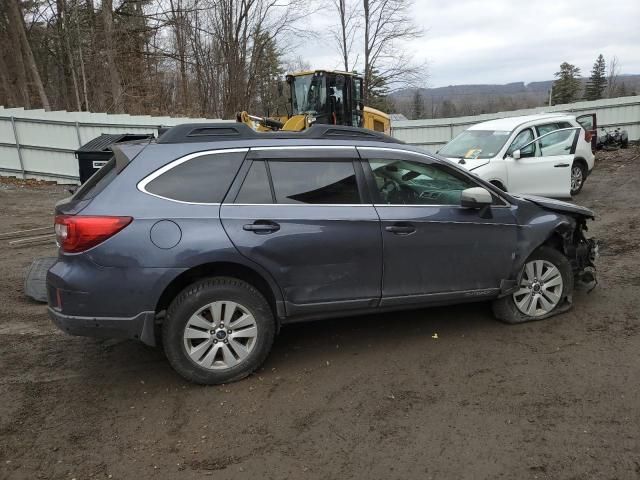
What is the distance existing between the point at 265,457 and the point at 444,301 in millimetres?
2090

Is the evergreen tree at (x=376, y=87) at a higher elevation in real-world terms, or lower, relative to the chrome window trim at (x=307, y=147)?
higher

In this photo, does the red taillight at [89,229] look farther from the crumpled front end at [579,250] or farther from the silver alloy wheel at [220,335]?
the crumpled front end at [579,250]

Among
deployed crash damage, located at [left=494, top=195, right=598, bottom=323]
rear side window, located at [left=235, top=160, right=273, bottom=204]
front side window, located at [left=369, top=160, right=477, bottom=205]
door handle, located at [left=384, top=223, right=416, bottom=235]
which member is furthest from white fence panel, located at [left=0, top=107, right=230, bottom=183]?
deployed crash damage, located at [left=494, top=195, right=598, bottom=323]

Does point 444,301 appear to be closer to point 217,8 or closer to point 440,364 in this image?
point 440,364

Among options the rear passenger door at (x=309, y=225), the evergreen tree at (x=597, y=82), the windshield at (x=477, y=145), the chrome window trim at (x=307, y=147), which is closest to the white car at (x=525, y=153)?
the windshield at (x=477, y=145)

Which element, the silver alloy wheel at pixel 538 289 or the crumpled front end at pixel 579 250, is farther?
the crumpled front end at pixel 579 250

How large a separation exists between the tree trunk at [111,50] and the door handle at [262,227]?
68.7 ft

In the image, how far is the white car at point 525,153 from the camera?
391 inches

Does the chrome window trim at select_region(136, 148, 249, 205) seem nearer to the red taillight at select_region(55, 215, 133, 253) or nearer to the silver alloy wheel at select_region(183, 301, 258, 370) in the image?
the red taillight at select_region(55, 215, 133, 253)

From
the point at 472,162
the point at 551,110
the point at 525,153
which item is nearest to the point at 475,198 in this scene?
the point at 472,162

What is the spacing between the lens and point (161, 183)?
3.78 m

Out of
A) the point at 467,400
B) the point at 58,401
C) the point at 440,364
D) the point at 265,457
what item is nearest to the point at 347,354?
the point at 440,364

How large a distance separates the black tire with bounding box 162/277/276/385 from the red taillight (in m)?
0.63

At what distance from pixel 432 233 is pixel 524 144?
6.98 meters
